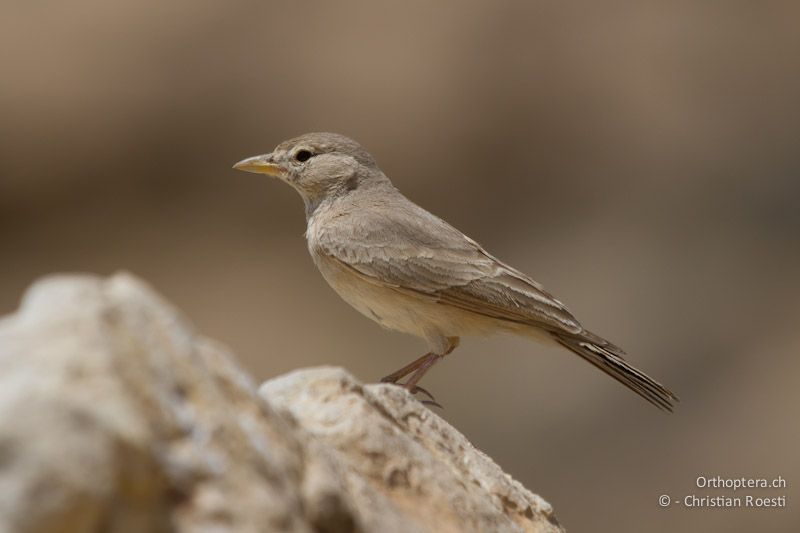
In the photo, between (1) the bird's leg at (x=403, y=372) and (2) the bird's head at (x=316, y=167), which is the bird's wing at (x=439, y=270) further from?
(2) the bird's head at (x=316, y=167)

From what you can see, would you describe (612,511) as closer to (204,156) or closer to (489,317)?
(489,317)

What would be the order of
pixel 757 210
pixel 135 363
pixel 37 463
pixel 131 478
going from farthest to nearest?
pixel 757 210 → pixel 135 363 → pixel 131 478 → pixel 37 463

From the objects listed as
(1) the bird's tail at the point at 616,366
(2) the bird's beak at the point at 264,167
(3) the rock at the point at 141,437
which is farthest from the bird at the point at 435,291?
(3) the rock at the point at 141,437

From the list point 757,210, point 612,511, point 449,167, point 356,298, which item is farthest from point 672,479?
point 356,298

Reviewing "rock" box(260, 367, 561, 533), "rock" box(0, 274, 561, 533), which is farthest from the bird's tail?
"rock" box(0, 274, 561, 533)

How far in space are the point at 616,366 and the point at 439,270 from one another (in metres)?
0.99

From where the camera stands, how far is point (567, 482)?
35.7 ft

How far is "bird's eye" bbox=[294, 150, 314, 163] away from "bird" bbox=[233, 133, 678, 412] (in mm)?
467

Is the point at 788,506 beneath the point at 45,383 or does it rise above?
above

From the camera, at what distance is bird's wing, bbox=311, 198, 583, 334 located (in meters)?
5.86

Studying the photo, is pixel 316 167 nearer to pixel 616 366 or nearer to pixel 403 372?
pixel 403 372

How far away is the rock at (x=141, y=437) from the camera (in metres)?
2.33

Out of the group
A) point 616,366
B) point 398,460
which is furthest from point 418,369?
point 398,460

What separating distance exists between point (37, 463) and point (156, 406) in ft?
1.15
